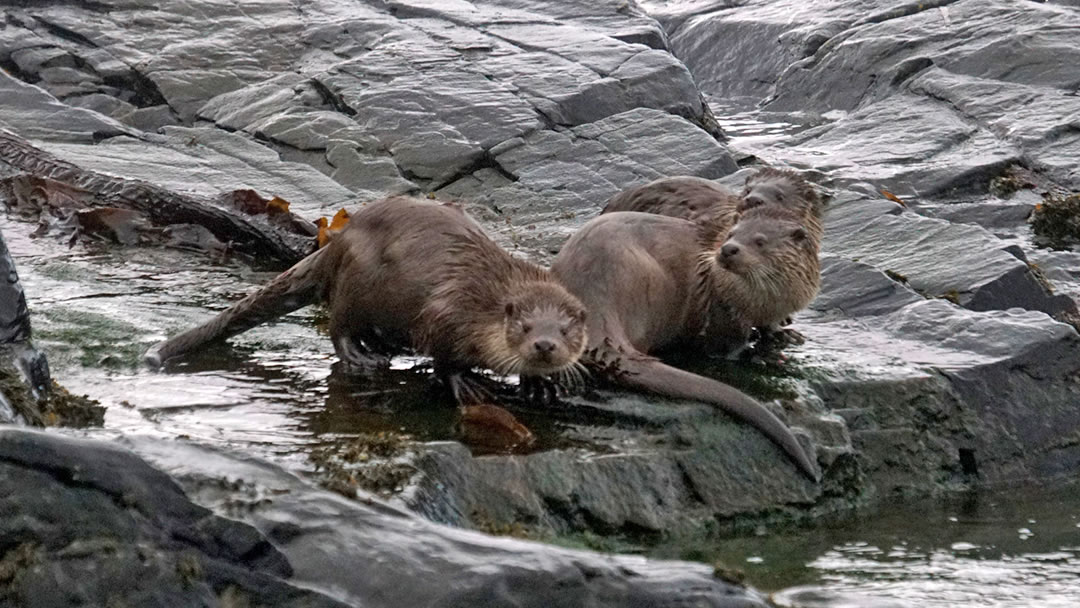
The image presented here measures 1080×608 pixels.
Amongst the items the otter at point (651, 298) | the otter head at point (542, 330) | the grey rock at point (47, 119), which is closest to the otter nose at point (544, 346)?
the otter head at point (542, 330)

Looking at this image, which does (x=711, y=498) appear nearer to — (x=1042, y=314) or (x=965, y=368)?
(x=965, y=368)

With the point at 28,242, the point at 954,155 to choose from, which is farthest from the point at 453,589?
the point at 954,155

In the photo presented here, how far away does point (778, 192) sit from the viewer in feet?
20.5

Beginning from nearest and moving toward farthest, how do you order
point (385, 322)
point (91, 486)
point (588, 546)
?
point (91, 486), point (588, 546), point (385, 322)

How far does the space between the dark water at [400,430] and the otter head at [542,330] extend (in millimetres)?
190

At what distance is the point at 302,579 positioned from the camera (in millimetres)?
3133

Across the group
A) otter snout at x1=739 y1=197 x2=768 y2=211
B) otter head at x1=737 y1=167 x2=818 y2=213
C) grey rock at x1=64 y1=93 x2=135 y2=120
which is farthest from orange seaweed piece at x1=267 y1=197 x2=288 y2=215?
grey rock at x1=64 y1=93 x2=135 y2=120

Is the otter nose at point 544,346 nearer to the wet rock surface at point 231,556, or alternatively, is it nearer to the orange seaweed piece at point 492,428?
the orange seaweed piece at point 492,428

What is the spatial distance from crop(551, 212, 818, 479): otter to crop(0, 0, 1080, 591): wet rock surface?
0.09 m

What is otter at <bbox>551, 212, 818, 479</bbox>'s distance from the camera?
5199 mm

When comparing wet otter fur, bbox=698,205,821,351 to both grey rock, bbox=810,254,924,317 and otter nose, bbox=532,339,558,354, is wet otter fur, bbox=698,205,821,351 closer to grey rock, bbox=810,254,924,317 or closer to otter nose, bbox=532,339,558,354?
grey rock, bbox=810,254,924,317

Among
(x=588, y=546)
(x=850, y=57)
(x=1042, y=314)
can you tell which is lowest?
(x=588, y=546)

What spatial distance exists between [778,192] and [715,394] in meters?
1.35

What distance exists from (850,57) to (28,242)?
869 cm
